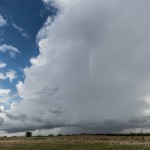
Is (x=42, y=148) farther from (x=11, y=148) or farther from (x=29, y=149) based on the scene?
(x=11, y=148)

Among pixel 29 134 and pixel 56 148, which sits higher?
pixel 29 134

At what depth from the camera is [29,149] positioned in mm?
81375

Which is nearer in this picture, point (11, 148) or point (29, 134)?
point (11, 148)

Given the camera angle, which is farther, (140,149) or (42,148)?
(42,148)

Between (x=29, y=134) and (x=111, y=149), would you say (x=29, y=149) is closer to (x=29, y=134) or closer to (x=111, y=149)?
(x=111, y=149)

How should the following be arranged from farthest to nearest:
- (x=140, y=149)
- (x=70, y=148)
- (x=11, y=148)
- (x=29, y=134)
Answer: (x=29, y=134), (x=11, y=148), (x=70, y=148), (x=140, y=149)

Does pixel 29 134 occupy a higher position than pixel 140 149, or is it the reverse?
pixel 29 134

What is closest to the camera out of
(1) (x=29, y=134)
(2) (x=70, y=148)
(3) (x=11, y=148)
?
(2) (x=70, y=148)

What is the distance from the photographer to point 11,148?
8644 cm

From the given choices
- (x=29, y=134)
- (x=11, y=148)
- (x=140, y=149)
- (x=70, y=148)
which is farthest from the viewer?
(x=29, y=134)

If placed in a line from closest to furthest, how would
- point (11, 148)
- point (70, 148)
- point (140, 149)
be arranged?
point (140, 149) < point (70, 148) < point (11, 148)

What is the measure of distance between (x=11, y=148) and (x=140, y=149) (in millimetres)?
35865

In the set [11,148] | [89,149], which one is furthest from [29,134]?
[89,149]

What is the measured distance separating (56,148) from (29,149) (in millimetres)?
7172
